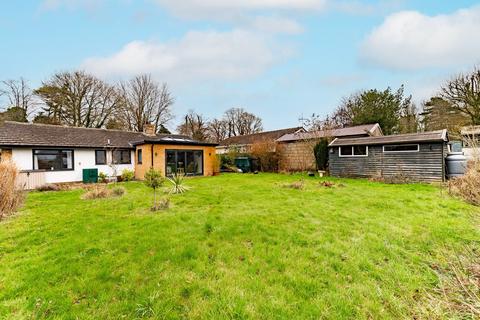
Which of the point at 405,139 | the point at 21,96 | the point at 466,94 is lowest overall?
the point at 405,139

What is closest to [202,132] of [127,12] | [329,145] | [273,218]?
[329,145]

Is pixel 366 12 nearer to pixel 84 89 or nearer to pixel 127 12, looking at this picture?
pixel 127 12

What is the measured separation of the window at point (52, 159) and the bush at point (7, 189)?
728 cm

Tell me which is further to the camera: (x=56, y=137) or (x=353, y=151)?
(x=353, y=151)

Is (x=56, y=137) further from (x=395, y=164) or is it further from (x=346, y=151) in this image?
(x=395, y=164)

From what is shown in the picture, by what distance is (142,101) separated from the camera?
29672 millimetres

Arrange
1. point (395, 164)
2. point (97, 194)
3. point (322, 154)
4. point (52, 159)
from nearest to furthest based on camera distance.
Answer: point (97, 194), point (395, 164), point (52, 159), point (322, 154)

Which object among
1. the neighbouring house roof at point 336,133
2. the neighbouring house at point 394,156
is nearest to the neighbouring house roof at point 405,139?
the neighbouring house at point 394,156

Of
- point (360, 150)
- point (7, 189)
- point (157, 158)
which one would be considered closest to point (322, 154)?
point (360, 150)

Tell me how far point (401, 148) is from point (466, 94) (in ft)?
42.3

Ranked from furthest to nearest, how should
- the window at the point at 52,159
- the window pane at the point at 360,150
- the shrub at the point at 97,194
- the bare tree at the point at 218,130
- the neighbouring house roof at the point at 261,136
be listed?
1. the bare tree at the point at 218,130
2. the neighbouring house roof at the point at 261,136
3. the window pane at the point at 360,150
4. the window at the point at 52,159
5. the shrub at the point at 97,194

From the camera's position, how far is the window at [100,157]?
15.8m

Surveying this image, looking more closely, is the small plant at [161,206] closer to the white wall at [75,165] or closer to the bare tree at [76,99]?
the white wall at [75,165]

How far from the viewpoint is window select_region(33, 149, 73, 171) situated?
45.0ft
